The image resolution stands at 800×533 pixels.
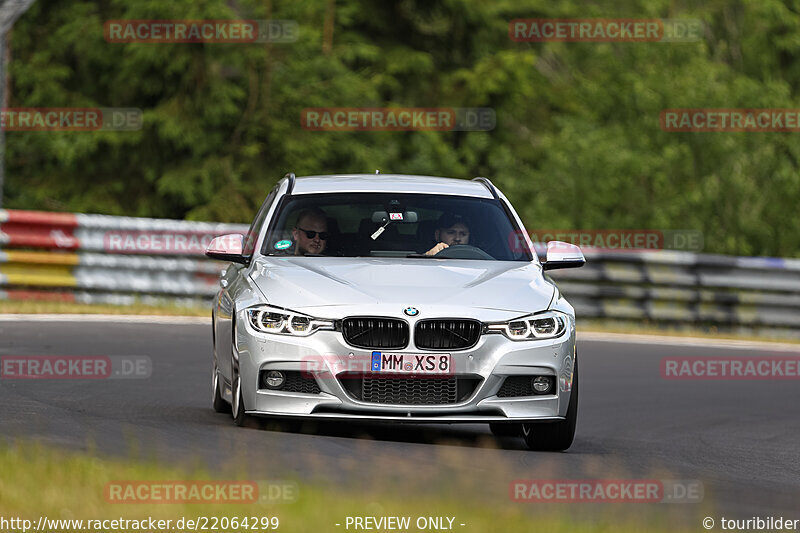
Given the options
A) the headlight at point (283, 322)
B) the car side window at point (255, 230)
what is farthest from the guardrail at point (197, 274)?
the headlight at point (283, 322)

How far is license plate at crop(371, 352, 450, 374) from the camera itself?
28.9ft

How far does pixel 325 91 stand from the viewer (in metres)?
29.8

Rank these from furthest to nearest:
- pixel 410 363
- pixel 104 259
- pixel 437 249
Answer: pixel 104 259, pixel 437 249, pixel 410 363

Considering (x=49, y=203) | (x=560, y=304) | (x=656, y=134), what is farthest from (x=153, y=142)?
(x=560, y=304)

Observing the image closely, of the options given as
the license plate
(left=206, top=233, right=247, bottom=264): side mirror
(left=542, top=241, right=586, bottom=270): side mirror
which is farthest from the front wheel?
(left=542, top=241, right=586, bottom=270): side mirror

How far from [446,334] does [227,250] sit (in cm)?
189

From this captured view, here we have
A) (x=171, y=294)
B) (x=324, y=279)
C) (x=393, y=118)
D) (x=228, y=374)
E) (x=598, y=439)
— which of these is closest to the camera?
(x=324, y=279)

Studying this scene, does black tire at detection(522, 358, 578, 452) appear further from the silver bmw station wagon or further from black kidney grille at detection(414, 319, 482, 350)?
black kidney grille at detection(414, 319, 482, 350)

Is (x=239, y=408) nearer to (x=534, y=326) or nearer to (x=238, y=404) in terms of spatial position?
(x=238, y=404)

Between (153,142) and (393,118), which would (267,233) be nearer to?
(153,142)

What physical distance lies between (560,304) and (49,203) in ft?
68.1

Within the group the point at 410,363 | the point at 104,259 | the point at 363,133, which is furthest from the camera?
the point at 363,133

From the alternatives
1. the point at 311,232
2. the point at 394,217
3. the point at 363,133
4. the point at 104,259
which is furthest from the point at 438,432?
the point at 363,133

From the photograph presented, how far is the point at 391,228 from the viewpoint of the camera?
33.3 ft
